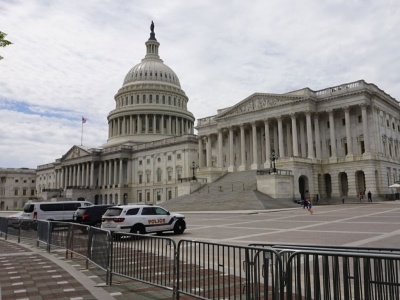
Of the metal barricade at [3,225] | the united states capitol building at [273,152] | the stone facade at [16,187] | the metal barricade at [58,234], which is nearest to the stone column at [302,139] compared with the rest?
the united states capitol building at [273,152]

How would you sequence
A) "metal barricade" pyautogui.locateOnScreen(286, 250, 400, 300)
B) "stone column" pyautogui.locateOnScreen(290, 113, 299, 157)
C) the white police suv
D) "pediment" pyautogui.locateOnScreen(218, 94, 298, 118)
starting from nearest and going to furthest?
Answer: 1. "metal barricade" pyautogui.locateOnScreen(286, 250, 400, 300)
2. the white police suv
3. "stone column" pyautogui.locateOnScreen(290, 113, 299, 157)
4. "pediment" pyautogui.locateOnScreen(218, 94, 298, 118)

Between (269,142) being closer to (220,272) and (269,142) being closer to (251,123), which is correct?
(251,123)

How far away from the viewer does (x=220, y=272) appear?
7.46 metres

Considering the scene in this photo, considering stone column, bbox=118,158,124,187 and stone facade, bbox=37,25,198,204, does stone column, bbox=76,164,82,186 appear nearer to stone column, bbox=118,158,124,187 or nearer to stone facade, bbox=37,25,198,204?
stone facade, bbox=37,25,198,204

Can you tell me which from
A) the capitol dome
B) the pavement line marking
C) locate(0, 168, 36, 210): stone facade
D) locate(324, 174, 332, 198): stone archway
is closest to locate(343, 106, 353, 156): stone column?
locate(324, 174, 332, 198): stone archway

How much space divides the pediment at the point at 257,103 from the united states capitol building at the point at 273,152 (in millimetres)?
181

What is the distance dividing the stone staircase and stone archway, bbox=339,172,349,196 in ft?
44.1

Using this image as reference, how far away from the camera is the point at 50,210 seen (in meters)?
32.4

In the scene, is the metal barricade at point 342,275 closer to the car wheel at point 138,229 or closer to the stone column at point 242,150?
the car wheel at point 138,229

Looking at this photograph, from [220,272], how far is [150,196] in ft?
294

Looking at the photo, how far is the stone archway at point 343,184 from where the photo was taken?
59.5 m

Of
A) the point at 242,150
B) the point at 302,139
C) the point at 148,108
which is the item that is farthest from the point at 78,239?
the point at 148,108

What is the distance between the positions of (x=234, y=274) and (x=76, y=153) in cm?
11307

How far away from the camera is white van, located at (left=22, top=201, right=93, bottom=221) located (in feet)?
104
